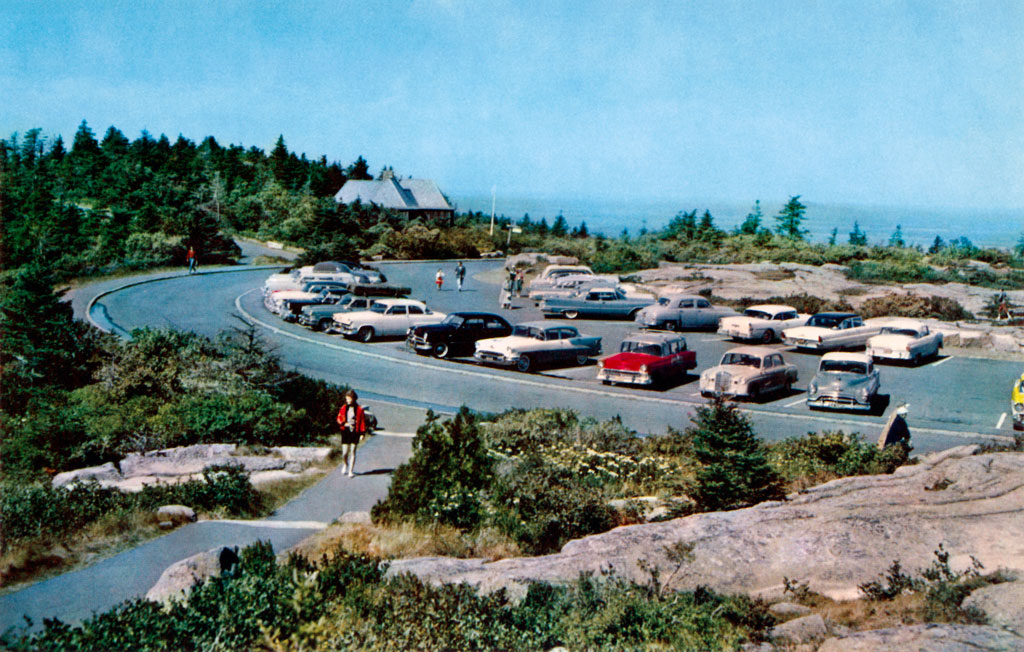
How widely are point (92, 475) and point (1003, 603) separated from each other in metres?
10.9

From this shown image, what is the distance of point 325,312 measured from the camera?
2586 cm

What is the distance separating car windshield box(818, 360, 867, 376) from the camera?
731 inches

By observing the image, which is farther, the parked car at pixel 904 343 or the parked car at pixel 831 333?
the parked car at pixel 831 333

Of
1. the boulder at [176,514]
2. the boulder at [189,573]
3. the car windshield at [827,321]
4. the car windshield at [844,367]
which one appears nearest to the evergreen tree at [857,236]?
the car windshield at [827,321]

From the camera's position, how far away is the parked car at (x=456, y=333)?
842 inches

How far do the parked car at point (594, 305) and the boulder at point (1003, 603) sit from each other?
23458 millimetres

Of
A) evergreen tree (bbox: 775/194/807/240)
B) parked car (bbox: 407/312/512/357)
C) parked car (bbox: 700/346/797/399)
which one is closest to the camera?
parked car (bbox: 700/346/797/399)

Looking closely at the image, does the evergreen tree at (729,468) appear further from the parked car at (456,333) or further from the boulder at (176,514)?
the parked car at (456,333)

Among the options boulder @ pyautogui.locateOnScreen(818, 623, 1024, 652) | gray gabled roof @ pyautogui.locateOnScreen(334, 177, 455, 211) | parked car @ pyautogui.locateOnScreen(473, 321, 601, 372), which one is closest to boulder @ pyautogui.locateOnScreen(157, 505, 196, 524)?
boulder @ pyautogui.locateOnScreen(818, 623, 1024, 652)

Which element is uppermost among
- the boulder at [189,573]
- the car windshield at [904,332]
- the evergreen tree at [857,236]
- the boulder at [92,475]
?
the evergreen tree at [857,236]

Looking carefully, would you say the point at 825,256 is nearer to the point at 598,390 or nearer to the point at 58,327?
the point at 598,390

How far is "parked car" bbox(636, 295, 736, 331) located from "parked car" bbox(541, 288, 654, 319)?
1960 millimetres

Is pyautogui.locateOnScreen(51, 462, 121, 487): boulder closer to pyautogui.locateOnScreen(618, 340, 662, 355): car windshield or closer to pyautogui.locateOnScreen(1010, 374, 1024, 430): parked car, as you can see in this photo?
pyautogui.locateOnScreen(618, 340, 662, 355): car windshield

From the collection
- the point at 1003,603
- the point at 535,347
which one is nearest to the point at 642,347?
the point at 535,347
